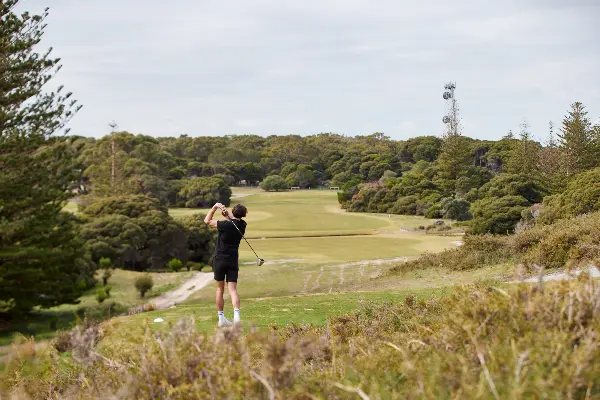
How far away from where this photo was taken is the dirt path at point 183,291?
2012 centimetres

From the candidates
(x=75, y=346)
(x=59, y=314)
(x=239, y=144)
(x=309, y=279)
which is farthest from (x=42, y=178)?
(x=239, y=144)

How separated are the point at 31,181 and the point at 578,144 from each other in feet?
149

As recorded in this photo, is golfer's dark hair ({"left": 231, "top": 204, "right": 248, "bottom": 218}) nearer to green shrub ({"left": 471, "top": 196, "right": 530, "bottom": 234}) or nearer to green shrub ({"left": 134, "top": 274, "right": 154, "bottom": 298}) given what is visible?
green shrub ({"left": 134, "top": 274, "right": 154, "bottom": 298})

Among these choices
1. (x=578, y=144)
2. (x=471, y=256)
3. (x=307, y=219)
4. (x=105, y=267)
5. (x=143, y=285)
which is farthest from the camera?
(x=307, y=219)

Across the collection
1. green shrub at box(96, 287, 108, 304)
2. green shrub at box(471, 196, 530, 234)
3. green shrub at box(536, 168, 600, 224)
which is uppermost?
green shrub at box(536, 168, 600, 224)

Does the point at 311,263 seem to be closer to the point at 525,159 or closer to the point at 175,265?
the point at 175,265

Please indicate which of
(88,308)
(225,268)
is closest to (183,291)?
(88,308)

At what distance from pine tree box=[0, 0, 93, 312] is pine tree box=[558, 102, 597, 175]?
143ft

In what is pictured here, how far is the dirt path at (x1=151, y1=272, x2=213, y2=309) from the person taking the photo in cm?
2012

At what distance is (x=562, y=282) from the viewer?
11.7 ft

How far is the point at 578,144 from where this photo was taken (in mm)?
51156

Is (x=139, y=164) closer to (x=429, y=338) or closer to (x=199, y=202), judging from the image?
(x=199, y=202)

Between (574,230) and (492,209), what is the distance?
26187mm

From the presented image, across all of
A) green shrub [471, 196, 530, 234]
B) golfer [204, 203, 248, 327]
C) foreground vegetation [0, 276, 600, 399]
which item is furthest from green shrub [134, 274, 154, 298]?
green shrub [471, 196, 530, 234]
